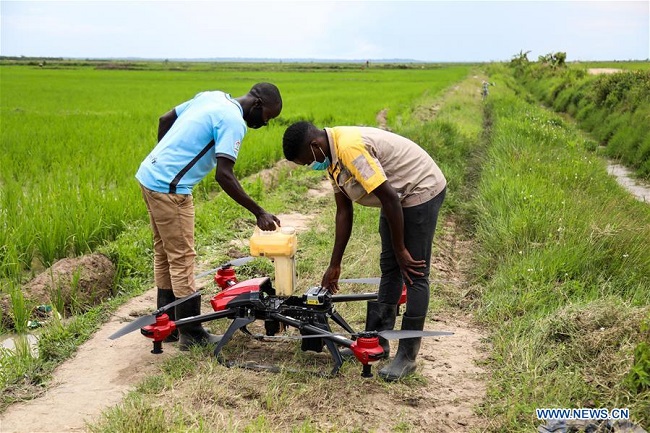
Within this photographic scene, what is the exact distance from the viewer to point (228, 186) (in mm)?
2963

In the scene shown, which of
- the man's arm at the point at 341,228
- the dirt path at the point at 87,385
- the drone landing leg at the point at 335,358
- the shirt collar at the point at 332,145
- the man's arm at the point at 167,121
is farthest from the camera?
the man's arm at the point at 167,121

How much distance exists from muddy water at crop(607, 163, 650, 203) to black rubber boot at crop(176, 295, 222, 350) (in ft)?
21.6

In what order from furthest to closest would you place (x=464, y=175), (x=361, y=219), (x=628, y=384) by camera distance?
→ (x=464, y=175), (x=361, y=219), (x=628, y=384)

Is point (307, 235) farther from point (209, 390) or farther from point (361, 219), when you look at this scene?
point (209, 390)

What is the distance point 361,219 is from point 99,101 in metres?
13.3

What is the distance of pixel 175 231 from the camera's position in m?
3.16

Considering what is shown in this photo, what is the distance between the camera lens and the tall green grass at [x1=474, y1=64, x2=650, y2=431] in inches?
106

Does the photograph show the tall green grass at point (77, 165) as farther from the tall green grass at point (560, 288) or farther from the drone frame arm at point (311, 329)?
the tall green grass at point (560, 288)

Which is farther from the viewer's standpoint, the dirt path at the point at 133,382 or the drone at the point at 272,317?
the drone at the point at 272,317

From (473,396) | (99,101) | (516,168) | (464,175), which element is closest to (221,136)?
(473,396)

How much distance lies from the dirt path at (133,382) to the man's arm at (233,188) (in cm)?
100

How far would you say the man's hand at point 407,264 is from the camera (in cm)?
284

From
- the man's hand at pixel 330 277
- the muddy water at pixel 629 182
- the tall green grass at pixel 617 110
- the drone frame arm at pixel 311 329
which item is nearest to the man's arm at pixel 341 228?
the man's hand at pixel 330 277

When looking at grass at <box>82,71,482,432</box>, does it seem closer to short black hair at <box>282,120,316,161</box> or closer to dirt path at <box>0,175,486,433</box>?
dirt path at <box>0,175,486,433</box>
